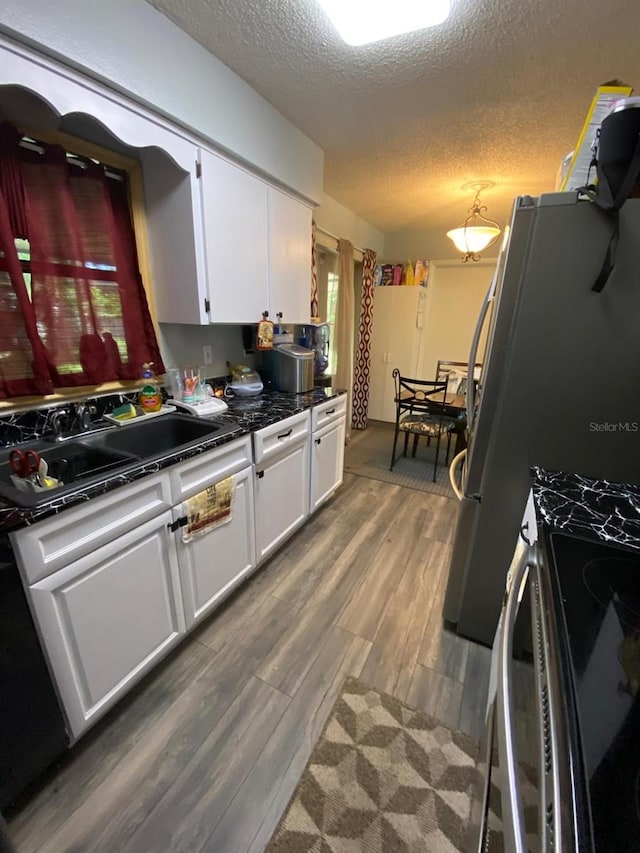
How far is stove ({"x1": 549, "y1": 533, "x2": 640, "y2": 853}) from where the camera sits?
0.37 meters

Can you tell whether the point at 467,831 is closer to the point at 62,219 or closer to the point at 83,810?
the point at 83,810

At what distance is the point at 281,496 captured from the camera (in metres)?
2.03

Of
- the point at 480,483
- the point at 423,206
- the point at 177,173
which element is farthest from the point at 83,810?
the point at 423,206

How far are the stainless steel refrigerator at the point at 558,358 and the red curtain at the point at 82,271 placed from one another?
1.62 meters

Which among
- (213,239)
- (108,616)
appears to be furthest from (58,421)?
(213,239)

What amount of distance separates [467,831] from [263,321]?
2191 millimetres

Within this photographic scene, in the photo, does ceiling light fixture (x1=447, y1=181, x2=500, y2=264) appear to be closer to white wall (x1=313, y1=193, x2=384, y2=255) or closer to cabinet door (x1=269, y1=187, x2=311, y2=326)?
white wall (x1=313, y1=193, x2=384, y2=255)

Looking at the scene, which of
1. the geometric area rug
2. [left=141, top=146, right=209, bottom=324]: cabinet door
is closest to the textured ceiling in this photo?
[left=141, top=146, right=209, bottom=324]: cabinet door

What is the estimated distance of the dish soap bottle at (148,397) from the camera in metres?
1.69

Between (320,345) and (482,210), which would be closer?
(320,345)

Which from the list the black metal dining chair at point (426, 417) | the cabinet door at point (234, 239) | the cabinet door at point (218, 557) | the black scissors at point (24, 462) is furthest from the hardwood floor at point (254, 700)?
the cabinet door at point (234, 239)

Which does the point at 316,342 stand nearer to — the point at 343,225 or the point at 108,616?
the point at 343,225

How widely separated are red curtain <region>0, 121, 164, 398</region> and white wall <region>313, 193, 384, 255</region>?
5.42ft

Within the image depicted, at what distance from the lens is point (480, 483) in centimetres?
144
